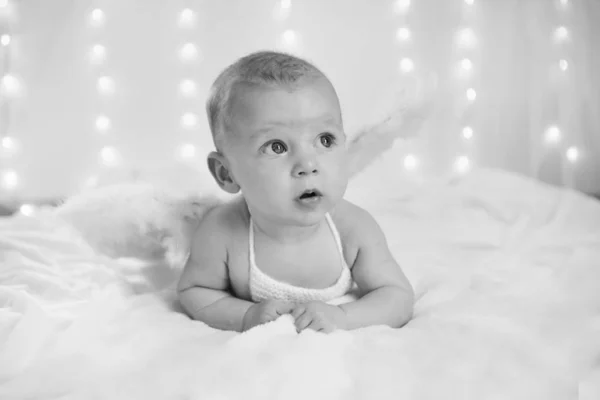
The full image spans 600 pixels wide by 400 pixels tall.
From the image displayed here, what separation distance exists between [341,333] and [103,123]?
1.56 meters

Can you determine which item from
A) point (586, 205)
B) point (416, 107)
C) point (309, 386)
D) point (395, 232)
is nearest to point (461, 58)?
point (416, 107)

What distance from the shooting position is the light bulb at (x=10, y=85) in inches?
82.7

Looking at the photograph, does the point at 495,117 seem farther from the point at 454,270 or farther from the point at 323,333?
the point at 323,333

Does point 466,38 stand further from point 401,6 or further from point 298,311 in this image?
point 298,311

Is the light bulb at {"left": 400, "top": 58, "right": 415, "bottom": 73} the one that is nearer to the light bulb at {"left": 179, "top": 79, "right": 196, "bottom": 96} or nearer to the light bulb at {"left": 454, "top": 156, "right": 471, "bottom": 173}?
the light bulb at {"left": 454, "top": 156, "right": 471, "bottom": 173}

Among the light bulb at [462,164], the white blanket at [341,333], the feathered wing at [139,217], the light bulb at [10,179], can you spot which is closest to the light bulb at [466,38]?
the light bulb at [462,164]

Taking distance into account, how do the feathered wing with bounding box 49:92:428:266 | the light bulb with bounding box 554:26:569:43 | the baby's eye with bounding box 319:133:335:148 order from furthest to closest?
1. the light bulb with bounding box 554:26:569:43
2. the feathered wing with bounding box 49:92:428:266
3. the baby's eye with bounding box 319:133:335:148

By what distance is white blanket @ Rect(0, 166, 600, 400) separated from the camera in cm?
76

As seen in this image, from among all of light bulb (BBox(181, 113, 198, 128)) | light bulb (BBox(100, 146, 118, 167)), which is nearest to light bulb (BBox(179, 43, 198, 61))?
light bulb (BBox(181, 113, 198, 128))

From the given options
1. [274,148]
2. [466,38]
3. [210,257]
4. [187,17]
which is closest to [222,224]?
[210,257]

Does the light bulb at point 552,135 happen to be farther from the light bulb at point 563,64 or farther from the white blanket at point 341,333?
the white blanket at point 341,333

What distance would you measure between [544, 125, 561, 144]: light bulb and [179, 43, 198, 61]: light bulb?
4.02 ft

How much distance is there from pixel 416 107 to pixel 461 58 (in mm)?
628

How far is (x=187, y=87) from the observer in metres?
2.17
